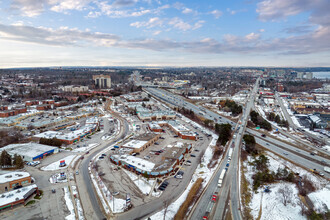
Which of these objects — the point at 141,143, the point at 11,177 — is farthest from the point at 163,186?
the point at 11,177

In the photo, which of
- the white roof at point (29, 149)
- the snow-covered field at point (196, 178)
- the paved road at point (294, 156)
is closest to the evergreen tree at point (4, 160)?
the white roof at point (29, 149)

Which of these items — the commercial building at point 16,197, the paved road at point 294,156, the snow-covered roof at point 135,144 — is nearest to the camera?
the commercial building at point 16,197

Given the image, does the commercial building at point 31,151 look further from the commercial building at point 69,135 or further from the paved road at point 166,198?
the paved road at point 166,198

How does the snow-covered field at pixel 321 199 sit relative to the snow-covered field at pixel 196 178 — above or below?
below

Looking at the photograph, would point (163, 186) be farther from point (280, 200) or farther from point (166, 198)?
point (280, 200)

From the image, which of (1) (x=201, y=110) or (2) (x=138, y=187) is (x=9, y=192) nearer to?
(2) (x=138, y=187)

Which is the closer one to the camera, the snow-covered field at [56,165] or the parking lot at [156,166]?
the parking lot at [156,166]
